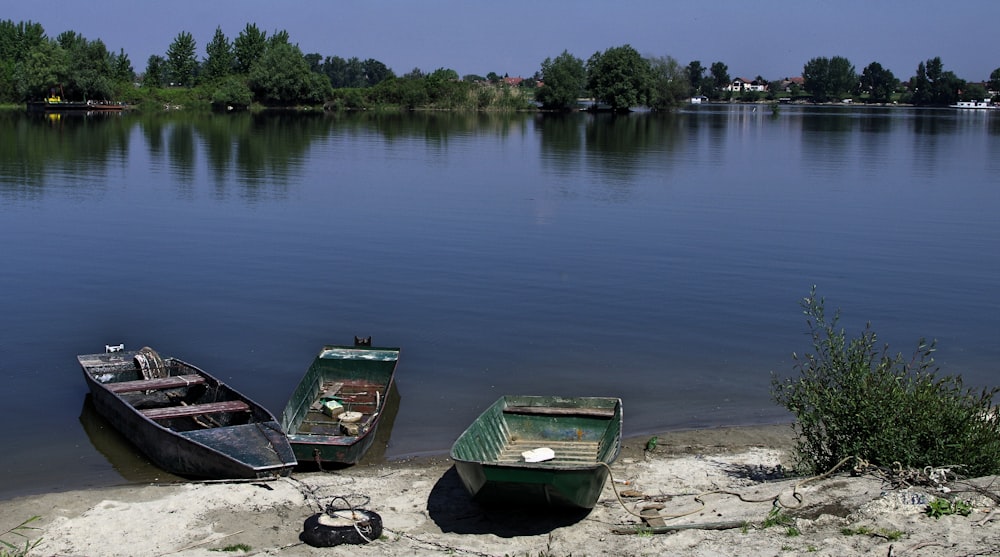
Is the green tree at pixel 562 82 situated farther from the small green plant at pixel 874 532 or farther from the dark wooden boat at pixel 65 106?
the small green plant at pixel 874 532

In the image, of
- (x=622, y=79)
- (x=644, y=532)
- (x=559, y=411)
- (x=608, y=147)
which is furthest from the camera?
(x=622, y=79)

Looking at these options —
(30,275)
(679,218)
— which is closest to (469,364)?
(30,275)

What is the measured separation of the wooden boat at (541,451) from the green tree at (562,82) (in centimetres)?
12827

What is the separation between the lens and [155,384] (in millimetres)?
15164

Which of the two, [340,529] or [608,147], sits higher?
→ [608,147]

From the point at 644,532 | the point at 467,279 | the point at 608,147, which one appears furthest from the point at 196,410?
the point at 608,147

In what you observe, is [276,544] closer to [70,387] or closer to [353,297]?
[70,387]

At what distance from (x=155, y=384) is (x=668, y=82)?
133215mm

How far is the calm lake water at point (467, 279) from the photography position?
17.0 meters

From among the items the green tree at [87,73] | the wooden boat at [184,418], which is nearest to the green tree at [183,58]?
the green tree at [87,73]

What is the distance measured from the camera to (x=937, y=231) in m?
32.9

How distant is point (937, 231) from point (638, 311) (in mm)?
16260

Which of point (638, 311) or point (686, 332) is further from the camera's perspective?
point (638, 311)

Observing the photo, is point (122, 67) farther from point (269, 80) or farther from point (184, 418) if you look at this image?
point (184, 418)
